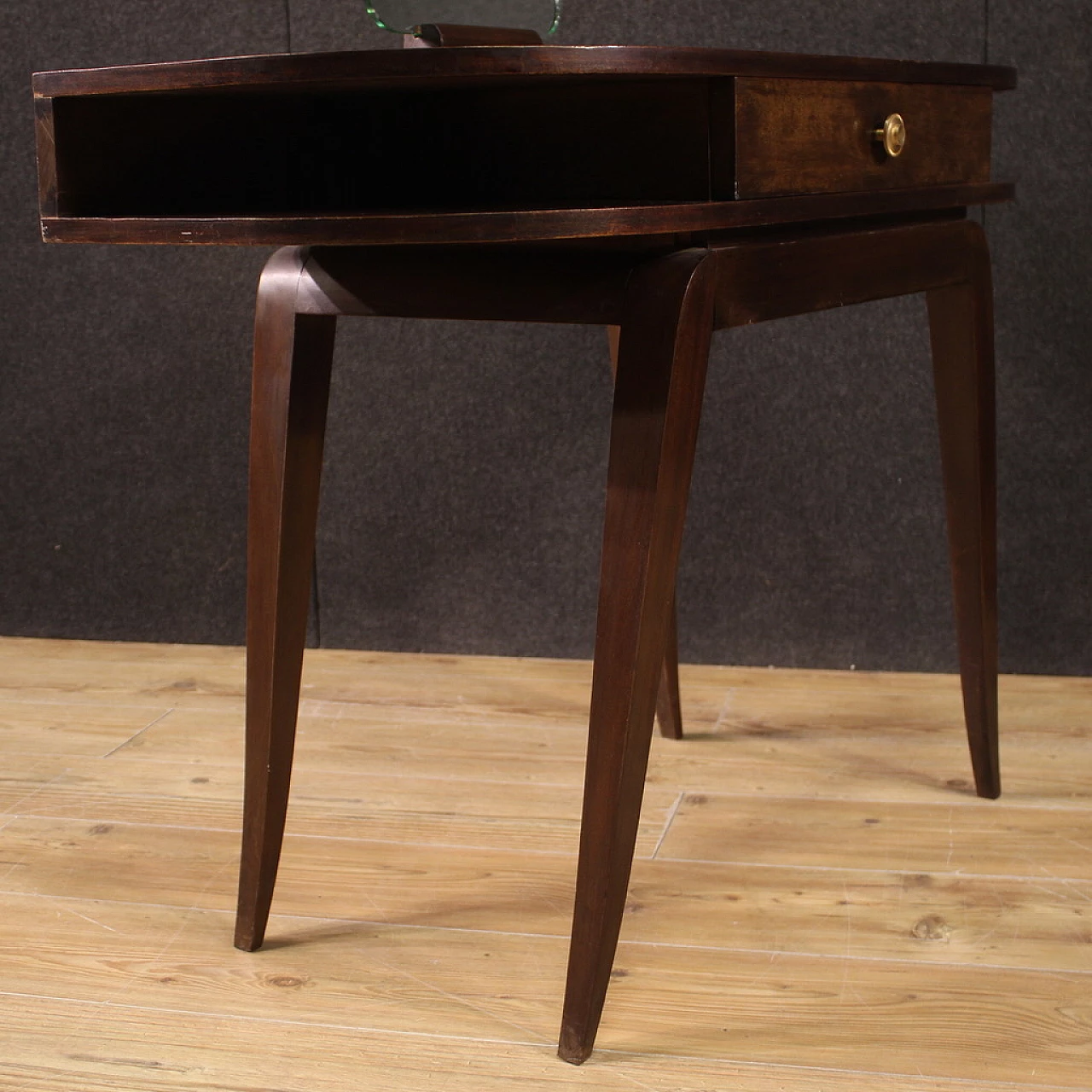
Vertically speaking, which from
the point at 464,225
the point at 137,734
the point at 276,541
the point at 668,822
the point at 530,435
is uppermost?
the point at 464,225

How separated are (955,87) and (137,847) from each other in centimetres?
96

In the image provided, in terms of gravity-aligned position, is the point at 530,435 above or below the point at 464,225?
below

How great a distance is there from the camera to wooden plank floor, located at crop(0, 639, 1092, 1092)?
990 millimetres

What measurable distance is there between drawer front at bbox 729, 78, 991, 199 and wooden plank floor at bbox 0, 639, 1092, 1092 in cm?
56

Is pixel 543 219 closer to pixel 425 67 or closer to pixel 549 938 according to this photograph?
pixel 425 67

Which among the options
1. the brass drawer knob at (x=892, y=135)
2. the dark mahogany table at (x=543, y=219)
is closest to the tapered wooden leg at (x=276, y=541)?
the dark mahogany table at (x=543, y=219)

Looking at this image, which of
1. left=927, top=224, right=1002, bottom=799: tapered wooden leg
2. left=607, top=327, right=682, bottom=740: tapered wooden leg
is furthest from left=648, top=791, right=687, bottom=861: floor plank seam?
left=927, top=224, right=1002, bottom=799: tapered wooden leg

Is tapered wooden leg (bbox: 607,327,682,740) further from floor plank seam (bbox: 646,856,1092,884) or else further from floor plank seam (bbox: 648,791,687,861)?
floor plank seam (bbox: 646,856,1092,884)

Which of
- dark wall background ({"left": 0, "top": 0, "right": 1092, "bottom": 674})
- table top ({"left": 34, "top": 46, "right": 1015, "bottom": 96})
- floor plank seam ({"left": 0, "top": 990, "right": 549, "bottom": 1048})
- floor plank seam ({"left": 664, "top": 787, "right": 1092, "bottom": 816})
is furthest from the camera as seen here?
dark wall background ({"left": 0, "top": 0, "right": 1092, "bottom": 674})

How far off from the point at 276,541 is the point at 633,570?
0.31 m

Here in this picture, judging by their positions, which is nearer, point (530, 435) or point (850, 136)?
point (850, 136)

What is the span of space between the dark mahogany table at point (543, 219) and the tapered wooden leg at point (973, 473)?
16 cm

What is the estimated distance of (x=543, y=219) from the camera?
802 mm

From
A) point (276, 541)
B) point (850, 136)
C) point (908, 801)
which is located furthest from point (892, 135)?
point (908, 801)
